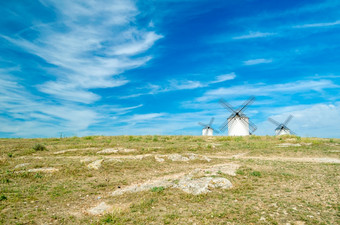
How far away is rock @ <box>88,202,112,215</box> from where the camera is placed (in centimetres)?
1081

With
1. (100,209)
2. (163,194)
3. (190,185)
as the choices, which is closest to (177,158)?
(190,185)

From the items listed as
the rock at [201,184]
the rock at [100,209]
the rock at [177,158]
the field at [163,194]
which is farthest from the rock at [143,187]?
the rock at [177,158]

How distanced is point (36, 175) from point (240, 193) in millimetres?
14265

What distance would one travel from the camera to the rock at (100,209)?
10.8 m

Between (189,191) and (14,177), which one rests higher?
(14,177)

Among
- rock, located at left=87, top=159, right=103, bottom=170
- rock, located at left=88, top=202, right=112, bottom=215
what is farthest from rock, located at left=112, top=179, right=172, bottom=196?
rock, located at left=87, top=159, right=103, bottom=170

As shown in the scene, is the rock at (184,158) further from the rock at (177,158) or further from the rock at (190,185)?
the rock at (190,185)

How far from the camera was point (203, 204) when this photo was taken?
11.2 m

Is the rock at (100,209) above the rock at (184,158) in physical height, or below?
below

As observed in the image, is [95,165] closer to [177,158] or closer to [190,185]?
[177,158]

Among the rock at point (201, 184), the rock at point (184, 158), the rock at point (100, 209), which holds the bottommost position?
the rock at point (100, 209)

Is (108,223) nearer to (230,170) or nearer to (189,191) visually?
(189,191)

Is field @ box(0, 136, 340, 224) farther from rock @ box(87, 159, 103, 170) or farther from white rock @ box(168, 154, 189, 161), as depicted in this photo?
white rock @ box(168, 154, 189, 161)

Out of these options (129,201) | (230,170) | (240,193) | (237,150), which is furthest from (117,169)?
(237,150)
